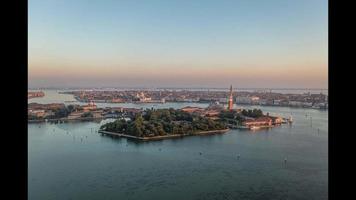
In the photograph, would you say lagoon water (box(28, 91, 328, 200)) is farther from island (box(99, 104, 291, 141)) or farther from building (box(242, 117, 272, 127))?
building (box(242, 117, 272, 127))

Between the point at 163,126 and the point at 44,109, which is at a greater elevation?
the point at 44,109

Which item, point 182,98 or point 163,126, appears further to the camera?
point 182,98

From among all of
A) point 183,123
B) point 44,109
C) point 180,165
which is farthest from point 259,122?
point 44,109

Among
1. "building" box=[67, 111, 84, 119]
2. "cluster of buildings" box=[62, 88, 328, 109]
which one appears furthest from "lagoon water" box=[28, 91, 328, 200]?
"cluster of buildings" box=[62, 88, 328, 109]

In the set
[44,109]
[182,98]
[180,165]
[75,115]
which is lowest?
[180,165]

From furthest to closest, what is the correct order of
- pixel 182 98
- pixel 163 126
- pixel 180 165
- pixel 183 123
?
1. pixel 182 98
2. pixel 183 123
3. pixel 163 126
4. pixel 180 165

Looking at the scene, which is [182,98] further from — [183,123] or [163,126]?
[163,126]
